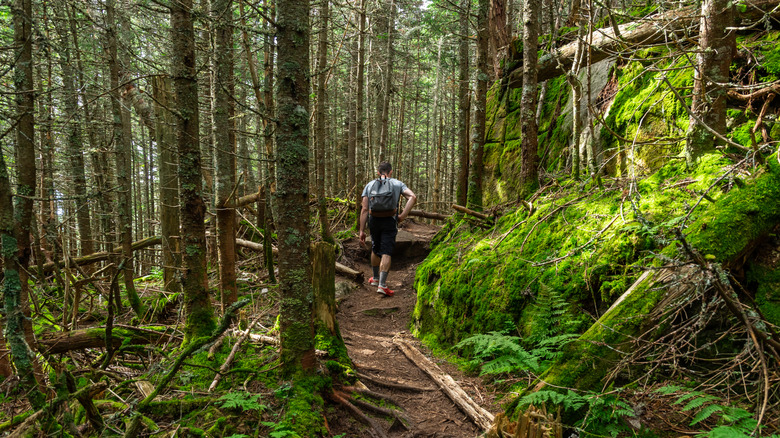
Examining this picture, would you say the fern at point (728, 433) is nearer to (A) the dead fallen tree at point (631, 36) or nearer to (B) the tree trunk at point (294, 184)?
(B) the tree trunk at point (294, 184)

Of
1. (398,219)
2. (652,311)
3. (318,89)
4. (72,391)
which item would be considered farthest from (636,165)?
(318,89)

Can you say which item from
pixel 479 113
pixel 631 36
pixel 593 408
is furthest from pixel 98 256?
pixel 631 36

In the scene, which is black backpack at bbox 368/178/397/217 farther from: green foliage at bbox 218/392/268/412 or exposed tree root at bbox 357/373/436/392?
green foliage at bbox 218/392/268/412

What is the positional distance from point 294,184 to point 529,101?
14.3 ft

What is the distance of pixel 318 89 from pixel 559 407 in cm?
835

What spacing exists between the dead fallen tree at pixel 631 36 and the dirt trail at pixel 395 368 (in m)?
3.63

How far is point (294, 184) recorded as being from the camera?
314cm

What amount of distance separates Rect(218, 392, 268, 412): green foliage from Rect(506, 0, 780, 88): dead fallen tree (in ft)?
13.4

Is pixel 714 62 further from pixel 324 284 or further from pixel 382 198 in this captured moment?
pixel 382 198

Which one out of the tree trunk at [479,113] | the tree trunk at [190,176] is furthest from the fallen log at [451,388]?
the tree trunk at [479,113]

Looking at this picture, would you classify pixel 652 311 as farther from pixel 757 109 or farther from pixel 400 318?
pixel 400 318

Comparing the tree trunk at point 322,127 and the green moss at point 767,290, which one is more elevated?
the tree trunk at point 322,127

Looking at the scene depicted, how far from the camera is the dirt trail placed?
3.42 metres

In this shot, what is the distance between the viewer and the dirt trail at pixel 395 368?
3.42m
